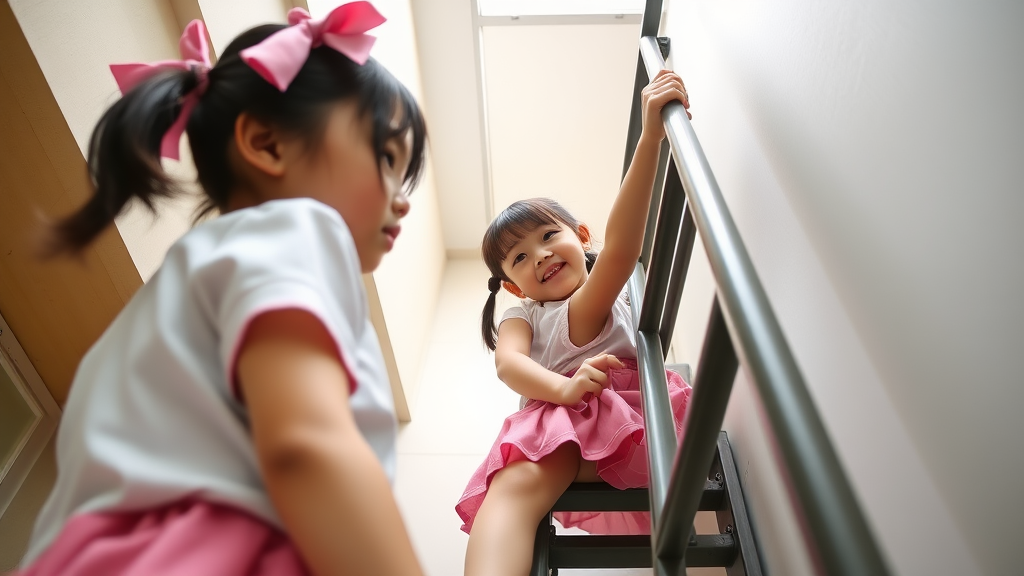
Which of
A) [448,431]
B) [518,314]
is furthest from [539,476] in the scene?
[448,431]

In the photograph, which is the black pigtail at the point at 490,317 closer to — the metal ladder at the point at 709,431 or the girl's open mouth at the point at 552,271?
the girl's open mouth at the point at 552,271

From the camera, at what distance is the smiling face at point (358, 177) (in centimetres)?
59

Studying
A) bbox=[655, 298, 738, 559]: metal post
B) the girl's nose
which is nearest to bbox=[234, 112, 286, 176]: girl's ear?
the girl's nose

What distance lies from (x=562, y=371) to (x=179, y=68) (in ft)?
2.47

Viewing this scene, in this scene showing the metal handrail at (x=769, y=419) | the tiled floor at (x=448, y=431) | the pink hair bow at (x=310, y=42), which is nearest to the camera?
the metal handrail at (x=769, y=419)

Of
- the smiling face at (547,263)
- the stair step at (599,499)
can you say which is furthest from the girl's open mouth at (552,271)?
the stair step at (599,499)

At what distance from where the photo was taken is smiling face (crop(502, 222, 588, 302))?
3.87ft

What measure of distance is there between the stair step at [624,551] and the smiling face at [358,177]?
1.99ft

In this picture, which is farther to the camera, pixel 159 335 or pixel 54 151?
pixel 54 151

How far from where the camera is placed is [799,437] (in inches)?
13.1

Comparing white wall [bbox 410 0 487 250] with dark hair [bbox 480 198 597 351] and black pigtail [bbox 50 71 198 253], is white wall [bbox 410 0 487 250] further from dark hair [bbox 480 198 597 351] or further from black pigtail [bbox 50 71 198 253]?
black pigtail [bbox 50 71 198 253]

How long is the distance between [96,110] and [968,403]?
1005 mm

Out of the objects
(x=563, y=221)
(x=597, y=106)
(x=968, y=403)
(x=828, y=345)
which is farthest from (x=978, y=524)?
(x=597, y=106)

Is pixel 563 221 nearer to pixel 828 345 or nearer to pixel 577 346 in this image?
pixel 577 346
